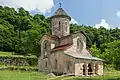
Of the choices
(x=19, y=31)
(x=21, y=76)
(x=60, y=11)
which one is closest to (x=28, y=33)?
(x=19, y=31)

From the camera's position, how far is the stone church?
3959 centimetres

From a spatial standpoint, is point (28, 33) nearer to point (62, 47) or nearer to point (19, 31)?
point (19, 31)

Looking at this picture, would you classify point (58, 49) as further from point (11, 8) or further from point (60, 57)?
point (11, 8)

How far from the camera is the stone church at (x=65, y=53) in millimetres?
39594

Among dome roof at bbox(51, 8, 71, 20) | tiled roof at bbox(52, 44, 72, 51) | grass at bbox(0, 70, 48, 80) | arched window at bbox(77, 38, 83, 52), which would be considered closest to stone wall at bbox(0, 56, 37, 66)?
dome roof at bbox(51, 8, 71, 20)

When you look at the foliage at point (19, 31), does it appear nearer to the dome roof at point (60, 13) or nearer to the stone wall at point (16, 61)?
the stone wall at point (16, 61)

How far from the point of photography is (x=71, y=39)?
139 feet

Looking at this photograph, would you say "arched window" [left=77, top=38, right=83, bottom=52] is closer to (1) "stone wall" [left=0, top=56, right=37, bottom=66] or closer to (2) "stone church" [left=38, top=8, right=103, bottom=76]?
(2) "stone church" [left=38, top=8, right=103, bottom=76]

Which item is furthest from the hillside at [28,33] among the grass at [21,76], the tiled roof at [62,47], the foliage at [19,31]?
the grass at [21,76]

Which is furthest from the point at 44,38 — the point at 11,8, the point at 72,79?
the point at 11,8

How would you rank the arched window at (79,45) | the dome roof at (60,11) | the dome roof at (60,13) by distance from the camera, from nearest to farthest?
the arched window at (79,45) < the dome roof at (60,13) < the dome roof at (60,11)

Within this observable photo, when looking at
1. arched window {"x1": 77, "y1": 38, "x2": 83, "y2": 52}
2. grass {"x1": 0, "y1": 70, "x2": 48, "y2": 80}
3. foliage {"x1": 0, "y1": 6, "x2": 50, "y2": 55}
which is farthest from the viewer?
foliage {"x1": 0, "y1": 6, "x2": 50, "y2": 55}

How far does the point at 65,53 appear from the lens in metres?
40.2

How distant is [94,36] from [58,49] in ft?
222
